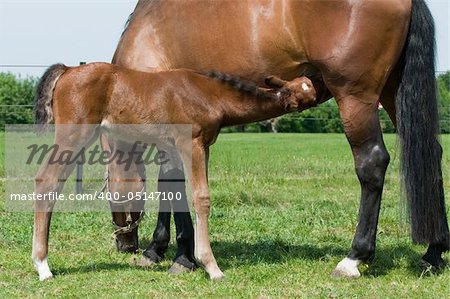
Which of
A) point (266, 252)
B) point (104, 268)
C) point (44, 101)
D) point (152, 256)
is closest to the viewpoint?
point (44, 101)

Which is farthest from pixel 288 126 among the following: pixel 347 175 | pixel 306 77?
pixel 306 77

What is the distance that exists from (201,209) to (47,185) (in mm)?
1173

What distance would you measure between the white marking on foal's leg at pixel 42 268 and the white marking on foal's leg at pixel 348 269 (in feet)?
7.10

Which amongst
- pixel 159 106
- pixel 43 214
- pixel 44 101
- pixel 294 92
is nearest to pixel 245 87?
pixel 294 92

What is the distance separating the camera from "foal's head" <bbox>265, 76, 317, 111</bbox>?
5355 mm

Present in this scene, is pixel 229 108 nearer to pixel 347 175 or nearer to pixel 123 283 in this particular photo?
pixel 123 283

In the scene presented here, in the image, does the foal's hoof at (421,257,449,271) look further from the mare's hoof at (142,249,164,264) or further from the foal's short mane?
the mare's hoof at (142,249,164,264)

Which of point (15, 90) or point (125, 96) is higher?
point (125, 96)

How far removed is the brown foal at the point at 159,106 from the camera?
17.1 feet

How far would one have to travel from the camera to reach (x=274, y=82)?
5.39 m

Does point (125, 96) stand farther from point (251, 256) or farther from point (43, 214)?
point (251, 256)

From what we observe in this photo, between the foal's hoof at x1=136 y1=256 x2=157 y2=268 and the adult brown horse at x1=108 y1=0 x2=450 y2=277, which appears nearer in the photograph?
the adult brown horse at x1=108 y1=0 x2=450 y2=277

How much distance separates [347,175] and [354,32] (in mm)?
7113
